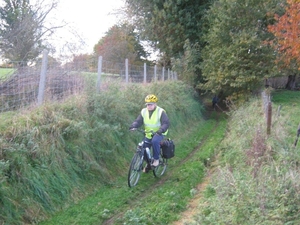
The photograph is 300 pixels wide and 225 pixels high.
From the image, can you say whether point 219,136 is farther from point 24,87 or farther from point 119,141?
point 24,87

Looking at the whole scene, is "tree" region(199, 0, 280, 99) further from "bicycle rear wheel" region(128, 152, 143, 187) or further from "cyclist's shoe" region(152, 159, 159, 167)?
"bicycle rear wheel" region(128, 152, 143, 187)

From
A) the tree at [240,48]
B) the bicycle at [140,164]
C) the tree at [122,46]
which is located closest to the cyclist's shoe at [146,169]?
the bicycle at [140,164]

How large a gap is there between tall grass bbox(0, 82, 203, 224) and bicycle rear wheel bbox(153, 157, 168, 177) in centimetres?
85

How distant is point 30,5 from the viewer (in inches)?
952

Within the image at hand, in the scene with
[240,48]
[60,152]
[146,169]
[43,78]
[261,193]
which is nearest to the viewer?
[261,193]

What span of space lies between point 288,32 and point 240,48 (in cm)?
247

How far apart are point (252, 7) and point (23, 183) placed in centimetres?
1672

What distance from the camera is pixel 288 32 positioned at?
17094mm

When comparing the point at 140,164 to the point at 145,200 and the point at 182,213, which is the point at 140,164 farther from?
the point at 182,213

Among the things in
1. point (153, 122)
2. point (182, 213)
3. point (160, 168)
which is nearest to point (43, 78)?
point (153, 122)

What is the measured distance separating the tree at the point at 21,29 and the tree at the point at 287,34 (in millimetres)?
13792

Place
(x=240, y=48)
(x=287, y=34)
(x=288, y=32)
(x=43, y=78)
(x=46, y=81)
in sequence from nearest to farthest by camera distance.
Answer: (x=43, y=78) → (x=46, y=81) → (x=287, y=34) → (x=288, y=32) → (x=240, y=48)

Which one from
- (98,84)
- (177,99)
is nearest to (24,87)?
(98,84)

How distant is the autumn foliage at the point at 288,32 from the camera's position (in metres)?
16.6
